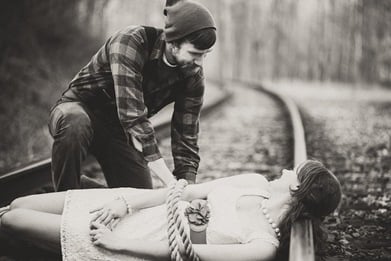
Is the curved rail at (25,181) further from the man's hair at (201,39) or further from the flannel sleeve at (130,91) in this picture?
the man's hair at (201,39)

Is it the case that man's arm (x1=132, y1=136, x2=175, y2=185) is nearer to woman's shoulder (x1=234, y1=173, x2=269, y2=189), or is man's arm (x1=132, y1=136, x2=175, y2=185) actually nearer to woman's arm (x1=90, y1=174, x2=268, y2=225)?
woman's arm (x1=90, y1=174, x2=268, y2=225)

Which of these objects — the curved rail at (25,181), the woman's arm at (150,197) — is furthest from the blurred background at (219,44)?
the woman's arm at (150,197)

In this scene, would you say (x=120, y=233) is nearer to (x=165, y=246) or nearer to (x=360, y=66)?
(x=165, y=246)

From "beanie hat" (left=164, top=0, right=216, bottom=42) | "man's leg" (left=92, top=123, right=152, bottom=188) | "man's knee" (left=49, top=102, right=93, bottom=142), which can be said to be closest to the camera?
"beanie hat" (left=164, top=0, right=216, bottom=42)

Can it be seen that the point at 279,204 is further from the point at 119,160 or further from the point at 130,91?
the point at 119,160

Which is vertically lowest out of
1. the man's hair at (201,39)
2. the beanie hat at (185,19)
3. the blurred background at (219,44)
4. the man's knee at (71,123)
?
the blurred background at (219,44)

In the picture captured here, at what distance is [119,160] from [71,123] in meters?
0.56

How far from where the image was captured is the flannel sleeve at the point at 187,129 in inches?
125

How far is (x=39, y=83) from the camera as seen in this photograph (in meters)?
10.1

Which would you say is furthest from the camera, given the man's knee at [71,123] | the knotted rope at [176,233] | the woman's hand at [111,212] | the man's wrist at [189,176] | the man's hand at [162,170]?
the man's wrist at [189,176]

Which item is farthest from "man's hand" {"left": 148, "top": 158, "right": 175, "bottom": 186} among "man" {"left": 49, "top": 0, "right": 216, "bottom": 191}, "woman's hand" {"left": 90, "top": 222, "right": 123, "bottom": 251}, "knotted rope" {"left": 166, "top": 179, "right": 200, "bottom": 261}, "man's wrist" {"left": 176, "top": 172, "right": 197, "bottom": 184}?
"woman's hand" {"left": 90, "top": 222, "right": 123, "bottom": 251}

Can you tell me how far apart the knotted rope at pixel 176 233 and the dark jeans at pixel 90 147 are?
0.86 m

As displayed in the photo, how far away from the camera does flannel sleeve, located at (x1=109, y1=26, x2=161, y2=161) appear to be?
2.75 m

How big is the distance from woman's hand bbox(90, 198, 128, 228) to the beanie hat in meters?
0.88
